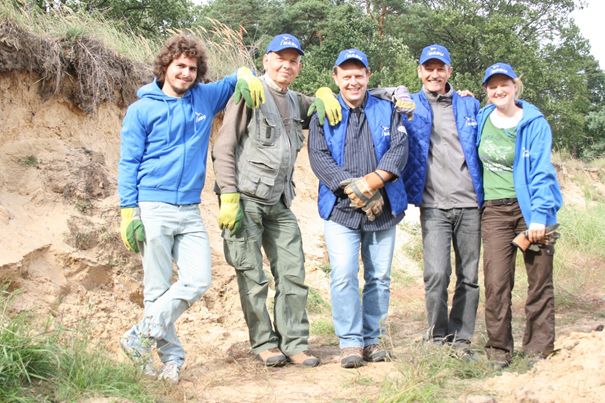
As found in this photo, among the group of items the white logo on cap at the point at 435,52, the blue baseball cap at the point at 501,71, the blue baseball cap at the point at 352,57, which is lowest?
the blue baseball cap at the point at 501,71

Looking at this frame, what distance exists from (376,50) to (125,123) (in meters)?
17.2

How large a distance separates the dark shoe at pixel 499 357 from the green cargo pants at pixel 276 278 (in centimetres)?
128

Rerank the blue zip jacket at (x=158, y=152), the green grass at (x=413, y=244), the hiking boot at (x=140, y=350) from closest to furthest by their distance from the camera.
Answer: the hiking boot at (x=140, y=350) < the blue zip jacket at (x=158, y=152) < the green grass at (x=413, y=244)

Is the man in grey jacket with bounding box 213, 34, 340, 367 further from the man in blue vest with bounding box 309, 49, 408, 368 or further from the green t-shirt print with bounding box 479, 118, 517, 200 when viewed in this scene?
the green t-shirt print with bounding box 479, 118, 517, 200

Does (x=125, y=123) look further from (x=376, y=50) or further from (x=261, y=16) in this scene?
(x=261, y=16)

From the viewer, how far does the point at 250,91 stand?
14.2 ft

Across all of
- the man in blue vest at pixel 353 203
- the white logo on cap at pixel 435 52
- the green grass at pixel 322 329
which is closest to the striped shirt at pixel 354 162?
the man in blue vest at pixel 353 203

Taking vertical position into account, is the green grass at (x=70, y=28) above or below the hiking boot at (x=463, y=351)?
above

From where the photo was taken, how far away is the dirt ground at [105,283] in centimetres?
403

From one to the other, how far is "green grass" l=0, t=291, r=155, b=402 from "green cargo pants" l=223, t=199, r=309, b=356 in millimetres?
1099

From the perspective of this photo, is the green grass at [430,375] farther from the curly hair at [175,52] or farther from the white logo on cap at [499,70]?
the curly hair at [175,52]

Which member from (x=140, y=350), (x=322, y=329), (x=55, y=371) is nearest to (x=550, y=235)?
(x=322, y=329)

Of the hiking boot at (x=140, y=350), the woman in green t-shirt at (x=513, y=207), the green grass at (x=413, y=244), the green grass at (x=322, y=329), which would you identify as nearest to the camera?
the hiking boot at (x=140, y=350)

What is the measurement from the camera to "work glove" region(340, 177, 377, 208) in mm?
4336
